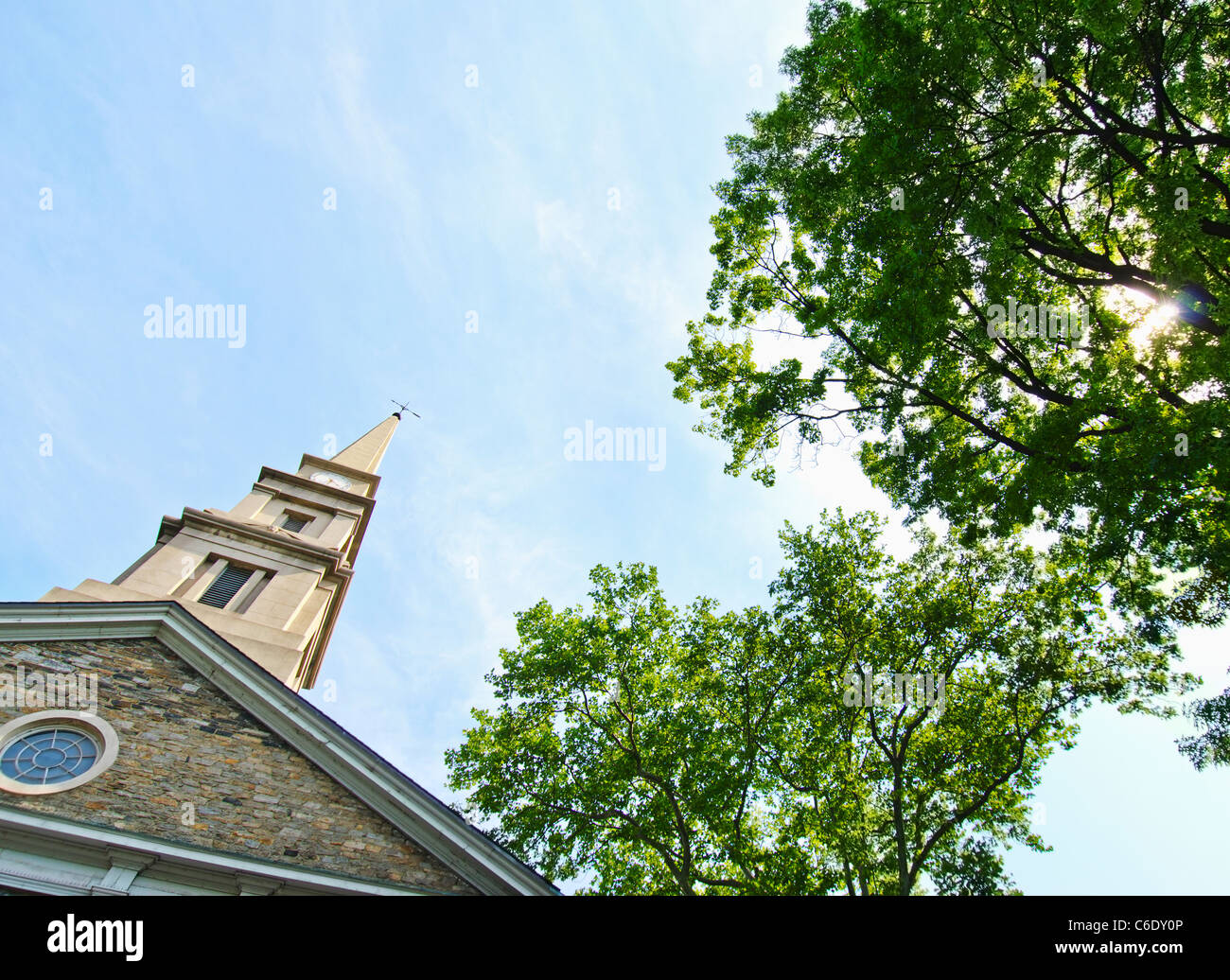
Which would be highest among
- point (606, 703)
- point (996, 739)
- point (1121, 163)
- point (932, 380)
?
point (1121, 163)

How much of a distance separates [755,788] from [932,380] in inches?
352

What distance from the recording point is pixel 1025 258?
1162 cm

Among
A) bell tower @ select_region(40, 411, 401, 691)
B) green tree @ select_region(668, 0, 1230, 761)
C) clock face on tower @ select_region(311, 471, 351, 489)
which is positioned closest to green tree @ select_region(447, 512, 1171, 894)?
green tree @ select_region(668, 0, 1230, 761)

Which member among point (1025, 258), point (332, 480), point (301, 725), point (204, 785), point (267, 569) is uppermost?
point (332, 480)

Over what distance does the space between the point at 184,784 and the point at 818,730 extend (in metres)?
11.6

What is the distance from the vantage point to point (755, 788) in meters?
13.2

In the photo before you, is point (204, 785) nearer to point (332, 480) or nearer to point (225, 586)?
point (225, 586)

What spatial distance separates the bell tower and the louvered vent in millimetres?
26

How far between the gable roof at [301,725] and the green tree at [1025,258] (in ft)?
31.3

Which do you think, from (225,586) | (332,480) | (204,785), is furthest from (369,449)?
(204,785)

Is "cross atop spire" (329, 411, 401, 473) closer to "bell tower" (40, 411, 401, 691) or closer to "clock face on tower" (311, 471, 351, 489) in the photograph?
"clock face on tower" (311, 471, 351, 489)

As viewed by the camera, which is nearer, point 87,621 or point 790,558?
point 87,621
